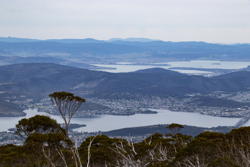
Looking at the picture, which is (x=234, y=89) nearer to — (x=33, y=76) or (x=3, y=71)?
(x=33, y=76)

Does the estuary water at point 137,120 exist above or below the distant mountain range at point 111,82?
below

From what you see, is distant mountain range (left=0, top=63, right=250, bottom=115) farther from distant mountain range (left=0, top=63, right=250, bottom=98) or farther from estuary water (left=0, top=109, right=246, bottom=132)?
estuary water (left=0, top=109, right=246, bottom=132)

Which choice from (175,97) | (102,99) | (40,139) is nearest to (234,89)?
(175,97)

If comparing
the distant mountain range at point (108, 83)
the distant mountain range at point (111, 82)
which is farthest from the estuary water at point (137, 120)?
the distant mountain range at point (111, 82)

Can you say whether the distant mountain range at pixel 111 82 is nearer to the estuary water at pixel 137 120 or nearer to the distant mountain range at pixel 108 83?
the distant mountain range at pixel 108 83

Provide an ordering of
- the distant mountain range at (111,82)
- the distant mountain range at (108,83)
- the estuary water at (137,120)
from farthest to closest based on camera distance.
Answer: the distant mountain range at (111,82) < the distant mountain range at (108,83) < the estuary water at (137,120)

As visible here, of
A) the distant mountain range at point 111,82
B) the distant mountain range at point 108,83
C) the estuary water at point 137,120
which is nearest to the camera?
the estuary water at point 137,120

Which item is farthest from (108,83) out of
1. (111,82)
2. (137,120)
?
(137,120)

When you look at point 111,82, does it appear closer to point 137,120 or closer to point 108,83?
point 108,83
